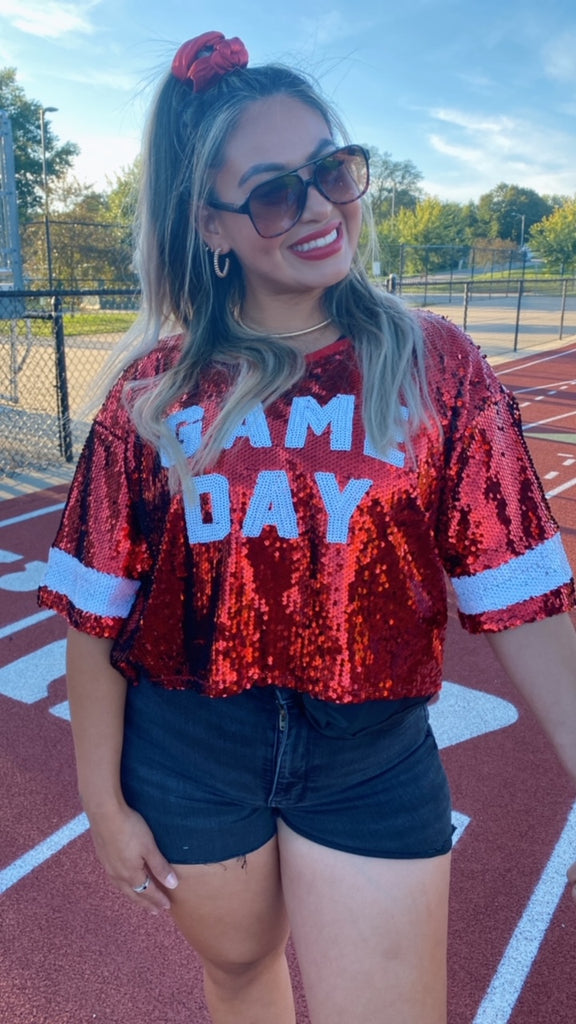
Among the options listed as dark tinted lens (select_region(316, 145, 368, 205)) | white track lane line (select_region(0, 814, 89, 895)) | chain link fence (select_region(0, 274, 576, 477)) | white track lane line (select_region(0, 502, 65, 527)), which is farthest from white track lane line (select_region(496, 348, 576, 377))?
dark tinted lens (select_region(316, 145, 368, 205))

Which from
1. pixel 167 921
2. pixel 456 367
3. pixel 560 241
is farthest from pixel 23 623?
pixel 560 241

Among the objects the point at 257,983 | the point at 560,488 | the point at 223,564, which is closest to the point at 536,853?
the point at 257,983

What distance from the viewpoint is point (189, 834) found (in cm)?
131

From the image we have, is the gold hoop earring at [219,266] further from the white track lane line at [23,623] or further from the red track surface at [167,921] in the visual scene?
the white track lane line at [23,623]

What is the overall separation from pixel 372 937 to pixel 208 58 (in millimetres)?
1387

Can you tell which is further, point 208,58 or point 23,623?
point 23,623

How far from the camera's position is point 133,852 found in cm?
133

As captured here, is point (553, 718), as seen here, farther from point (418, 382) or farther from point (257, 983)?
point (257, 983)

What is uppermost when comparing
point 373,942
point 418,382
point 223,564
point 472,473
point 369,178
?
point 369,178

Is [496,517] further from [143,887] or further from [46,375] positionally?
[46,375]

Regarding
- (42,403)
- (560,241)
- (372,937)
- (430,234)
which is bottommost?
(42,403)

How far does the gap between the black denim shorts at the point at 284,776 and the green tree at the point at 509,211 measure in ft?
253

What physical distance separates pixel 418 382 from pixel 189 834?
806 mm

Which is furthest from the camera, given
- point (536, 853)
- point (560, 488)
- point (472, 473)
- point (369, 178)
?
point (560, 488)
